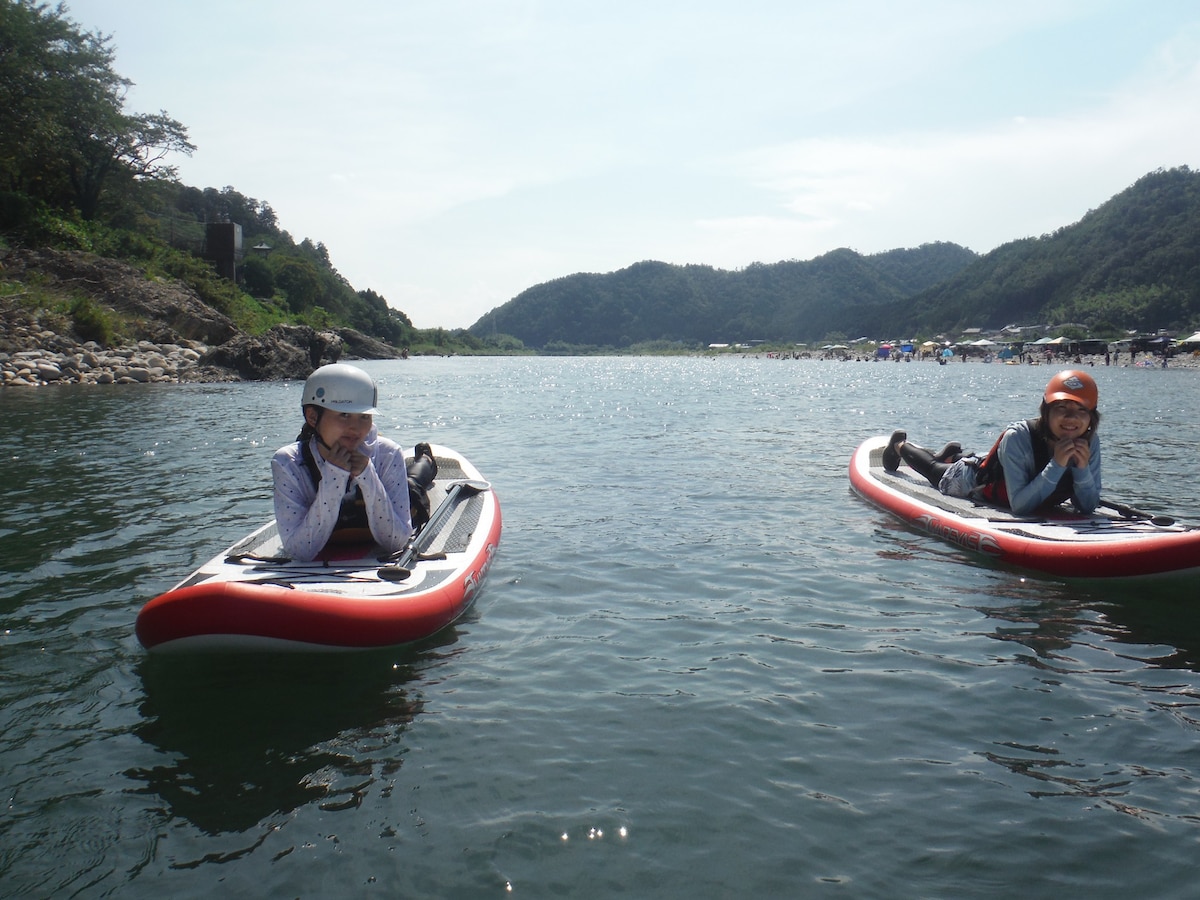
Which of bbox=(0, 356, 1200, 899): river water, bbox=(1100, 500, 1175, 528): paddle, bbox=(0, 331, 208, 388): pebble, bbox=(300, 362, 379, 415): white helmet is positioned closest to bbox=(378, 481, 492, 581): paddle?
bbox=(0, 356, 1200, 899): river water

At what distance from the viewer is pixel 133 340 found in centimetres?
3809

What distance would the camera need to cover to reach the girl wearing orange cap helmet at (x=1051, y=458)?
8.05 meters

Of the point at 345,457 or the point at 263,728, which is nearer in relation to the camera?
the point at 263,728

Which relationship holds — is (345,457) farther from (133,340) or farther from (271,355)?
Result: (271,355)

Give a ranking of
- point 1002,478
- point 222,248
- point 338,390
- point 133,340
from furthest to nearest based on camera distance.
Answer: point 222,248, point 133,340, point 1002,478, point 338,390

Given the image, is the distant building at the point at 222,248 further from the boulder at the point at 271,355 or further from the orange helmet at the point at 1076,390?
the orange helmet at the point at 1076,390

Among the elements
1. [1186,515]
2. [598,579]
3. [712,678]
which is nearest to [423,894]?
[712,678]

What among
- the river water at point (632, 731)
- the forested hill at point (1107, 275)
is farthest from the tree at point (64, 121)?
the forested hill at point (1107, 275)

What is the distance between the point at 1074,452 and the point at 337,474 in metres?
6.77

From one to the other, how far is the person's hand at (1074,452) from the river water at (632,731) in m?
1.24

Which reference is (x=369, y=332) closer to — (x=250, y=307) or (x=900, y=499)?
(x=250, y=307)

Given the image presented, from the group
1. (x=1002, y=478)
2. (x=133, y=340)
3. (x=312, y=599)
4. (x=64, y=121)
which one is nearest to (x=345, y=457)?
(x=312, y=599)

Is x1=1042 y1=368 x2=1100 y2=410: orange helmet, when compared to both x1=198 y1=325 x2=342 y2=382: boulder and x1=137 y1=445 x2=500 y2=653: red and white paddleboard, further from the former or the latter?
x1=198 y1=325 x2=342 y2=382: boulder

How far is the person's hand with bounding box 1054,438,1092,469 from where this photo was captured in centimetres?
814
